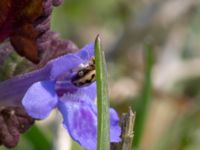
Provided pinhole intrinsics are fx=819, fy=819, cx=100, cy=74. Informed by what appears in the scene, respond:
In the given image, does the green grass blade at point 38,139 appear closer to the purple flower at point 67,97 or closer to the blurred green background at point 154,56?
the blurred green background at point 154,56

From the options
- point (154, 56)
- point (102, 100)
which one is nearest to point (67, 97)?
point (102, 100)

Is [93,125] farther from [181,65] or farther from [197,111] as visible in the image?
[181,65]

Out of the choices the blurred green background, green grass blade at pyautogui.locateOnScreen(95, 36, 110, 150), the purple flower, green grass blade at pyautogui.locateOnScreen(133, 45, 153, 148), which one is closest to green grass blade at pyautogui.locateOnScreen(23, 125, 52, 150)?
the blurred green background

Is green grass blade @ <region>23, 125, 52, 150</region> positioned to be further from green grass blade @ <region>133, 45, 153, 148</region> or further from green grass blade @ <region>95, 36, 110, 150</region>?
green grass blade @ <region>95, 36, 110, 150</region>

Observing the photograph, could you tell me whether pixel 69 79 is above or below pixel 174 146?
above

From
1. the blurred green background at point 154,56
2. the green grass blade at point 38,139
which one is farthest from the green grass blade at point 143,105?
the green grass blade at point 38,139

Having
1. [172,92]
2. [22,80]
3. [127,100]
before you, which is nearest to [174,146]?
[127,100]

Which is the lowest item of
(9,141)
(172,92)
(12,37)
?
(172,92)
